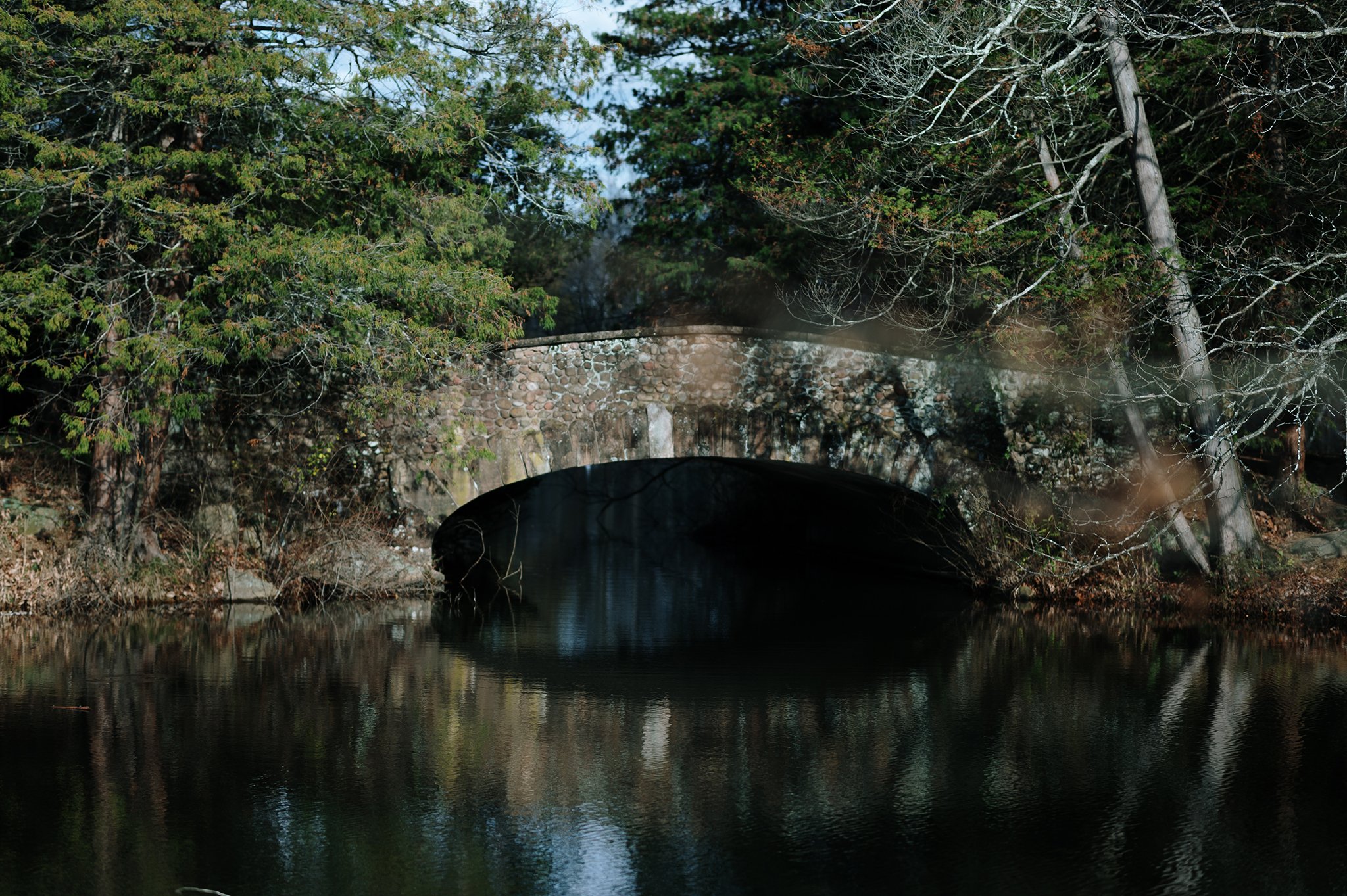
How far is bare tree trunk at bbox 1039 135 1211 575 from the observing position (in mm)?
12898

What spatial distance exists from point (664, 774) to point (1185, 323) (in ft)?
29.6

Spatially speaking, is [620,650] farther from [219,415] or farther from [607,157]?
[607,157]

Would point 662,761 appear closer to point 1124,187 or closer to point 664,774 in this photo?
point 664,774

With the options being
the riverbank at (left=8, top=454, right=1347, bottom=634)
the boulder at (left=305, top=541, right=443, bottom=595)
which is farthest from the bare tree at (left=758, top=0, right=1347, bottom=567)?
the boulder at (left=305, top=541, right=443, bottom=595)

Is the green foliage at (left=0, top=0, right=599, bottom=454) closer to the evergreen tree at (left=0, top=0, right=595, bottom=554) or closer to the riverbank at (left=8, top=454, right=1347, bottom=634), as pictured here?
the evergreen tree at (left=0, top=0, right=595, bottom=554)

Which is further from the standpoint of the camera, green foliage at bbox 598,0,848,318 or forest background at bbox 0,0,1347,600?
green foliage at bbox 598,0,848,318

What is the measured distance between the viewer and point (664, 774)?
21.6 ft

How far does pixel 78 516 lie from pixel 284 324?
3.60 meters

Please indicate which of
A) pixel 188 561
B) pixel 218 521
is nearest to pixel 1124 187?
pixel 218 521

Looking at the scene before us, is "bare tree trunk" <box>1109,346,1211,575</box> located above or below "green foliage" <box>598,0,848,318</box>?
below

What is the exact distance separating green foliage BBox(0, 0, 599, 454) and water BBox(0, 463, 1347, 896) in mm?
2844

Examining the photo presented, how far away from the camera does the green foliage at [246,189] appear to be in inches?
435

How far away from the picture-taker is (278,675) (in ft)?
30.6

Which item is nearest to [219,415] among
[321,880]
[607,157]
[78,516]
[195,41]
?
[78,516]
